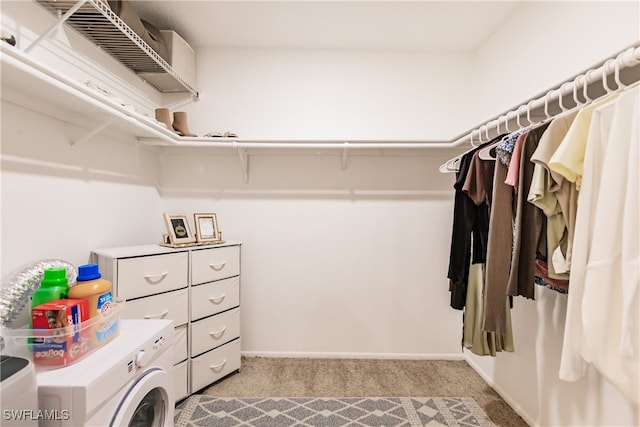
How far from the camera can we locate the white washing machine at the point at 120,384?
2.54 feet

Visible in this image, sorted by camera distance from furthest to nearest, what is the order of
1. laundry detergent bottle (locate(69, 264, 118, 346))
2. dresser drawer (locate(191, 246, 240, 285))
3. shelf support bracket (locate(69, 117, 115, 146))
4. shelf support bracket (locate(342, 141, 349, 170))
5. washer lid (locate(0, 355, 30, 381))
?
1. shelf support bracket (locate(342, 141, 349, 170))
2. dresser drawer (locate(191, 246, 240, 285))
3. shelf support bracket (locate(69, 117, 115, 146))
4. laundry detergent bottle (locate(69, 264, 118, 346))
5. washer lid (locate(0, 355, 30, 381))

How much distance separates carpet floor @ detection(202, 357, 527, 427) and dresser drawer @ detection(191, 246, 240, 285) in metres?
0.71

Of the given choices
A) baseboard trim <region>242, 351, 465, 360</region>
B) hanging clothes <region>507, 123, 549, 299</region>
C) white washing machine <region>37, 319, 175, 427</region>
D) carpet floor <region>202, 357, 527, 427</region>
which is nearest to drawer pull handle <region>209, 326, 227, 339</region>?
carpet floor <region>202, 357, 527, 427</region>

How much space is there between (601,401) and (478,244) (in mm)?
757

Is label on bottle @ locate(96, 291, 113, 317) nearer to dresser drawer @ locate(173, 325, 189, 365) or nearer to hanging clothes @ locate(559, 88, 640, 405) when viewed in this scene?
dresser drawer @ locate(173, 325, 189, 365)

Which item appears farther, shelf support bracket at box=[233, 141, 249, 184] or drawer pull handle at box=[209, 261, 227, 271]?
shelf support bracket at box=[233, 141, 249, 184]

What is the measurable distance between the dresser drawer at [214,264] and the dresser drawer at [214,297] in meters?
0.04

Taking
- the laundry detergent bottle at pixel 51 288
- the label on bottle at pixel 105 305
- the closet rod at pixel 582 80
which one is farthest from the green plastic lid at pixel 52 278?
the closet rod at pixel 582 80

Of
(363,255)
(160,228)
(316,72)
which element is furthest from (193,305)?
(316,72)

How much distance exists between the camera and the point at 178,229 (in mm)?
1857

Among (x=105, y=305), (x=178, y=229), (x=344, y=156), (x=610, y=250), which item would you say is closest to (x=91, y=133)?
(x=178, y=229)

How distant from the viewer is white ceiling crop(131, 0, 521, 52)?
181cm

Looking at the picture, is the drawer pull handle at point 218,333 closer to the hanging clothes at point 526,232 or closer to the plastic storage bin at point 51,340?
the plastic storage bin at point 51,340

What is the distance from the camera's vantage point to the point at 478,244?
159 centimetres
